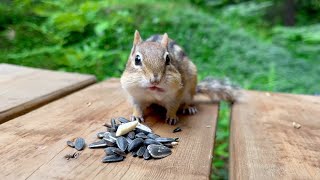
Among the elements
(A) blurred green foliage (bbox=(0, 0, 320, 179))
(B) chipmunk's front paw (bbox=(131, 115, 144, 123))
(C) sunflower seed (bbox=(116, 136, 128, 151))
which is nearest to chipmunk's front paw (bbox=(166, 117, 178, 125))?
(B) chipmunk's front paw (bbox=(131, 115, 144, 123))

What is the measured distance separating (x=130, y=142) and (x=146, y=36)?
153 inches

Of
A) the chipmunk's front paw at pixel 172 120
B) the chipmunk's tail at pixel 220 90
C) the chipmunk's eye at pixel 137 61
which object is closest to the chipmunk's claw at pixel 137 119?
the chipmunk's front paw at pixel 172 120

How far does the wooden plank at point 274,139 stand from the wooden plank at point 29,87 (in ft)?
2.68

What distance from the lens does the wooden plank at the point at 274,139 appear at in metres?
1.16

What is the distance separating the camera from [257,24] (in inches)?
306

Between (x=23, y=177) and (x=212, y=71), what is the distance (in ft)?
12.5

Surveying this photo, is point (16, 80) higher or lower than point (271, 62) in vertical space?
higher

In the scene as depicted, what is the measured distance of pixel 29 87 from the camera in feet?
6.33

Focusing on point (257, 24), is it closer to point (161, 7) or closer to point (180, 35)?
point (161, 7)

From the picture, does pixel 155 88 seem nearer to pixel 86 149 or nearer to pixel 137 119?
pixel 137 119

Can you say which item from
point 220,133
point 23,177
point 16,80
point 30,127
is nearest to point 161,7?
point 220,133

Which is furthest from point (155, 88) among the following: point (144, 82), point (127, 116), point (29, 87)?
point (29, 87)

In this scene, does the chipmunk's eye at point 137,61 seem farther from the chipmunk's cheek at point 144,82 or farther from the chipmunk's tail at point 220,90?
the chipmunk's tail at point 220,90

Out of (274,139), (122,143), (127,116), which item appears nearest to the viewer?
(122,143)
